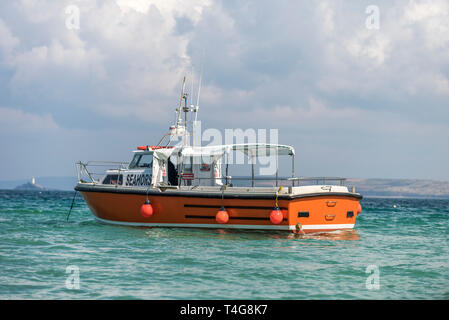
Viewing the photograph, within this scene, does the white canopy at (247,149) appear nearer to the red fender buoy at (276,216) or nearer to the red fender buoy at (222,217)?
the red fender buoy at (222,217)

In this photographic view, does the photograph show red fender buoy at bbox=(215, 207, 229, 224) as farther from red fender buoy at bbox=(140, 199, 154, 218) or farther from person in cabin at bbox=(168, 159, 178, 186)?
person in cabin at bbox=(168, 159, 178, 186)

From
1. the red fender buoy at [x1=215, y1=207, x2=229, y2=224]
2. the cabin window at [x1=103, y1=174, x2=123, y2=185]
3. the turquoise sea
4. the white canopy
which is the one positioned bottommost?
the turquoise sea

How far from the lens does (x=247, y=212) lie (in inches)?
549

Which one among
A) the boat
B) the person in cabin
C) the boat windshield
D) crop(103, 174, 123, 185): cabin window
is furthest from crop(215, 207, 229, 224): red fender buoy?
crop(103, 174, 123, 185): cabin window

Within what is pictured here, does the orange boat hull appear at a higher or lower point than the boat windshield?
lower

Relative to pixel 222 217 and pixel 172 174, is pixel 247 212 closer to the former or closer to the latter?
pixel 222 217

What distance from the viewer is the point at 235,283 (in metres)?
8.02

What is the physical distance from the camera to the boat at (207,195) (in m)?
13.8

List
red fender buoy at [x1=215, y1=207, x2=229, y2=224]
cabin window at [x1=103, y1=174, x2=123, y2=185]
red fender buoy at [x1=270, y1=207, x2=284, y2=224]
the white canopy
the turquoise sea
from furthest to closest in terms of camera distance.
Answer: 1. cabin window at [x1=103, y1=174, x2=123, y2=185]
2. the white canopy
3. red fender buoy at [x1=215, y1=207, x2=229, y2=224]
4. red fender buoy at [x1=270, y1=207, x2=284, y2=224]
5. the turquoise sea

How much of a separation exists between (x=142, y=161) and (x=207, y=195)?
11.4ft

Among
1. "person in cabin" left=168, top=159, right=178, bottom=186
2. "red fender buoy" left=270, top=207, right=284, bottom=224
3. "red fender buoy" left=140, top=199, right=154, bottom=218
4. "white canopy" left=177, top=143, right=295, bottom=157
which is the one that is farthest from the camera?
"person in cabin" left=168, top=159, right=178, bottom=186

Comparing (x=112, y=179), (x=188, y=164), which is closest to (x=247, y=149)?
(x=188, y=164)

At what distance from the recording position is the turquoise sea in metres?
7.52
